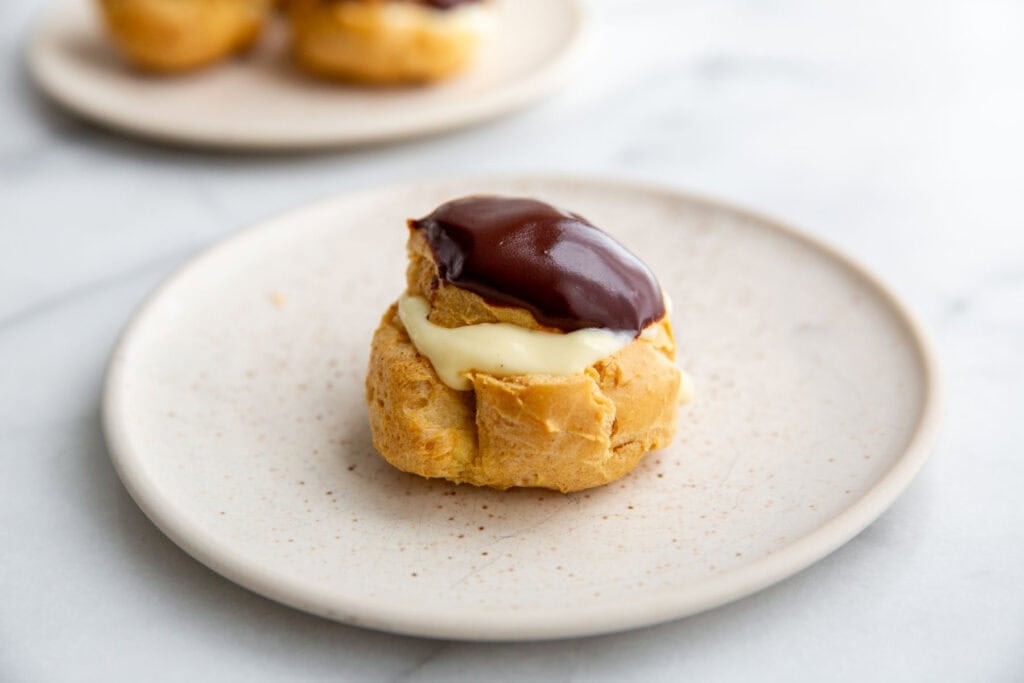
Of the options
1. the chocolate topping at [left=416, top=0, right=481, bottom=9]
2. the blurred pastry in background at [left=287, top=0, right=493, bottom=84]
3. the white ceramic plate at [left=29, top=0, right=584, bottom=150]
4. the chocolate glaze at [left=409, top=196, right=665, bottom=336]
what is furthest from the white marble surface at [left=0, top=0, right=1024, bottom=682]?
the chocolate glaze at [left=409, top=196, right=665, bottom=336]

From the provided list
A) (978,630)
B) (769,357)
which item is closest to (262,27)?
(769,357)

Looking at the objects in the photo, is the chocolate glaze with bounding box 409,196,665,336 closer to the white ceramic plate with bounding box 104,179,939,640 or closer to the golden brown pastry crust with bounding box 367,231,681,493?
the golden brown pastry crust with bounding box 367,231,681,493

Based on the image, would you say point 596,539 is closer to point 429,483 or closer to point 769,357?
point 429,483

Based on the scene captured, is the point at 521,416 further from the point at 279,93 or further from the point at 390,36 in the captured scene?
the point at 279,93

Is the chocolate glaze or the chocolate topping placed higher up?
the chocolate topping

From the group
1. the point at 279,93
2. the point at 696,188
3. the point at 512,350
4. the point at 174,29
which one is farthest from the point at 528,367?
the point at 174,29

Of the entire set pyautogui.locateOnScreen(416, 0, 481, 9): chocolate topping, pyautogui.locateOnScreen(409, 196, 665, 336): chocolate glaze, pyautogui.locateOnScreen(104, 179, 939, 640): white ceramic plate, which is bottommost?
pyautogui.locateOnScreen(104, 179, 939, 640): white ceramic plate

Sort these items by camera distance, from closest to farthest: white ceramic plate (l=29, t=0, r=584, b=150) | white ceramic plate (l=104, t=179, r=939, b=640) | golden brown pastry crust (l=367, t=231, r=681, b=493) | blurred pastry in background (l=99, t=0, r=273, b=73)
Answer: white ceramic plate (l=104, t=179, r=939, b=640) < golden brown pastry crust (l=367, t=231, r=681, b=493) < white ceramic plate (l=29, t=0, r=584, b=150) < blurred pastry in background (l=99, t=0, r=273, b=73)
